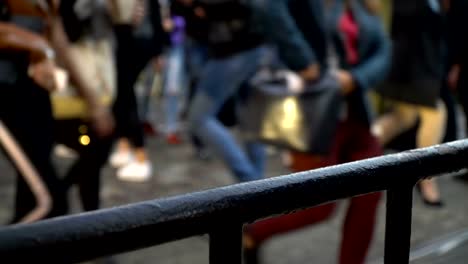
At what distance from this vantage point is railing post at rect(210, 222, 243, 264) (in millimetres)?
956

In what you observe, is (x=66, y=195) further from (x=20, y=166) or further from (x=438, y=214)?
(x=438, y=214)

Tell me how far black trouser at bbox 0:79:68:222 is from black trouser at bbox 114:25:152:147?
2.08m

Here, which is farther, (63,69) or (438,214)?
(438,214)

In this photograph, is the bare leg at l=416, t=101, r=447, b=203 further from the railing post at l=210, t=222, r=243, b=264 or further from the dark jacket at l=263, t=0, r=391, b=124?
the railing post at l=210, t=222, r=243, b=264

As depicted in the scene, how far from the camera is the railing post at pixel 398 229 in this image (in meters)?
1.18

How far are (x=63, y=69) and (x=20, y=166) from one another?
0.41 meters

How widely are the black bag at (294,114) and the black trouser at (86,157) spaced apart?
66 cm

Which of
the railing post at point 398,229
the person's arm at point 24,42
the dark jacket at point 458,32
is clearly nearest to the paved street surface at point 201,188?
the dark jacket at point 458,32

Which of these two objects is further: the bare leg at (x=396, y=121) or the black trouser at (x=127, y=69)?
the black trouser at (x=127, y=69)

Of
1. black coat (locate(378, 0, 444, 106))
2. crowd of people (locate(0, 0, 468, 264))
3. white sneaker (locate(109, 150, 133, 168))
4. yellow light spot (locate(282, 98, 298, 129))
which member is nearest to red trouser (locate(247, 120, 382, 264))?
crowd of people (locate(0, 0, 468, 264))

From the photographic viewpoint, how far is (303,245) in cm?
404

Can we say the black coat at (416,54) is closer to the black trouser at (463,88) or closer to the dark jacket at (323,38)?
the black trouser at (463,88)

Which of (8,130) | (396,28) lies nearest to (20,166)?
(8,130)

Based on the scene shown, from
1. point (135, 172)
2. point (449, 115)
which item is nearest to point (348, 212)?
point (449, 115)
